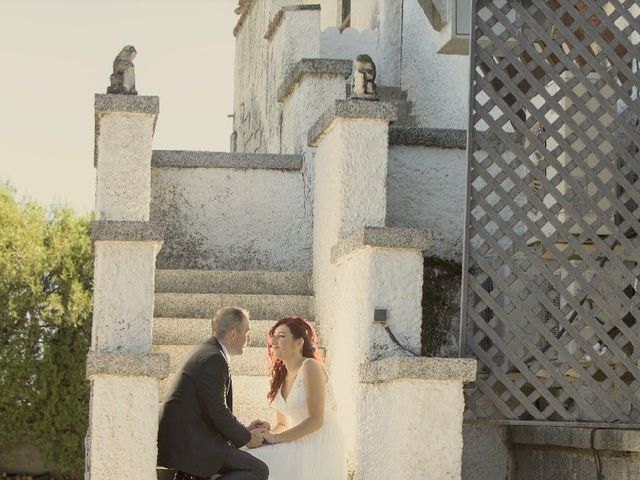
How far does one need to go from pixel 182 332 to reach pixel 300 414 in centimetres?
126

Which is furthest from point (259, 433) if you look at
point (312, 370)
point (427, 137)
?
point (427, 137)

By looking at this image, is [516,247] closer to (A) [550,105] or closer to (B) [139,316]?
(A) [550,105]

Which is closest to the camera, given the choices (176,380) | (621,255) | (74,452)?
(176,380)

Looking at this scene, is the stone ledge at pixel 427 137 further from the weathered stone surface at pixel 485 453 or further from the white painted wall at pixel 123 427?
the white painted wall at pixel 123 427

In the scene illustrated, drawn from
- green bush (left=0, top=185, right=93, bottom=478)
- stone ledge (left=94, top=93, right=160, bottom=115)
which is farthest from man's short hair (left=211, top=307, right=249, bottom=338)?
green bush (left=0, top=185, right=93, bottom=478)

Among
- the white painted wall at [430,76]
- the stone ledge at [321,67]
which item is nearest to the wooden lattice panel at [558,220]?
the stone ledge at [321,67]

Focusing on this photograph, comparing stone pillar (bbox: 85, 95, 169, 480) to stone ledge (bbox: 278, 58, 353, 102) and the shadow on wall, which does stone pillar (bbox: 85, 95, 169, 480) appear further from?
stone ledge (bbox: 278, 58, 353, 102)

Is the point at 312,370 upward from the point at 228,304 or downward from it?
downward

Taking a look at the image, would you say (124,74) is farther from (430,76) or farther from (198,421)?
(430,76)

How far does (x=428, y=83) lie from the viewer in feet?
46.8

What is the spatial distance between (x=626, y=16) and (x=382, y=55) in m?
7.07

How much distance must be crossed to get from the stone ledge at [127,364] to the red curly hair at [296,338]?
1.02m

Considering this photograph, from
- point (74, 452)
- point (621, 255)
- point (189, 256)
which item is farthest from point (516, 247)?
point (74, 452)

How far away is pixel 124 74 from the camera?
9.02 m
